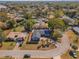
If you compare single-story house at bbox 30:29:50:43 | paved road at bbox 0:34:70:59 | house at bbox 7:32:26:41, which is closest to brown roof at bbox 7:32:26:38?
house at bbox 7:32:26:41

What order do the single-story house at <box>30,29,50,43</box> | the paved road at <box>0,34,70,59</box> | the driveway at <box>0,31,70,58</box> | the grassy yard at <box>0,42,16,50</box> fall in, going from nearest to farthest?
the paved road at <box>0,34,70,59</box> < the driveway at <box>0,31,70,58</box> < the grassy yard at <box>0,42,16,50</box> < the single-story house at <box>30,29,50,43</box>

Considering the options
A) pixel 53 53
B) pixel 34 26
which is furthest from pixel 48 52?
pixel 34 26

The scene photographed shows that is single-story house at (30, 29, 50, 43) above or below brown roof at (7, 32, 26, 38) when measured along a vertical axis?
above

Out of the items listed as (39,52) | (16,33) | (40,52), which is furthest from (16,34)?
(40,52)

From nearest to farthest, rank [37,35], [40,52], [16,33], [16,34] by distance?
[40,52], [37,35], [16,34], [16,33]

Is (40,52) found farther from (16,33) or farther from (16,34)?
(16,33)

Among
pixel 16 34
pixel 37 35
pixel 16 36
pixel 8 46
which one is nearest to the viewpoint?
pixel 8 46

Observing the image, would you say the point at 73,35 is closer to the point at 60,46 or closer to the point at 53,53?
the point at 60,46

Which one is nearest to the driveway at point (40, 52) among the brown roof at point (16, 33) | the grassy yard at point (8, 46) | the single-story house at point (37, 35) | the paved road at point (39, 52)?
the paved road at point (39, 52)

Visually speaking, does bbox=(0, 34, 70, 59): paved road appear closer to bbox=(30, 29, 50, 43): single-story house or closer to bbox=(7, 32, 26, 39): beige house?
bbox=(30, 29, 50, 43): single-story house

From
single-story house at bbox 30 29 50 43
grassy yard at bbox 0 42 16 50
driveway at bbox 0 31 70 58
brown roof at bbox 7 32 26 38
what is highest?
single-story house at bbox 30 29 50 43

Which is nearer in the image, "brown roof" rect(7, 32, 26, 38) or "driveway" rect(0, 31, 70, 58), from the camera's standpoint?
"driveway" rect(0, 31, 70, 58)
